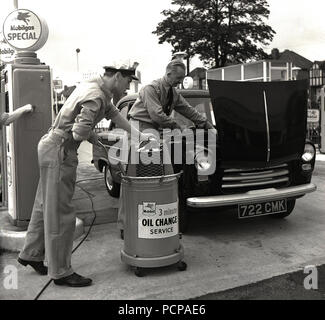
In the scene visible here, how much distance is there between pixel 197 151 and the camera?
14.9 feet

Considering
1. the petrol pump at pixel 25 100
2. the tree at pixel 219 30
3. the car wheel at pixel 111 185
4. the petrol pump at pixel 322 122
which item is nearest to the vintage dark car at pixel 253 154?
the petrol pump at pixel 25 100

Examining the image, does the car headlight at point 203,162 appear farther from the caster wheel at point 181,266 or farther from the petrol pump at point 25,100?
the petrol pump at point 25,100

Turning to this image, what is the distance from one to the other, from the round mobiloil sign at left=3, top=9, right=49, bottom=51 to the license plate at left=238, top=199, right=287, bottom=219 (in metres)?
2.85

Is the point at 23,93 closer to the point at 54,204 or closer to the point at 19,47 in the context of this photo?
the point at 19,47

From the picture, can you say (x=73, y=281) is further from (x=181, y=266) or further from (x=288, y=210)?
(x=288, y=210)

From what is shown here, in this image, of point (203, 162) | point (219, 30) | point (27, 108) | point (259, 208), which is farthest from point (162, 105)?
point (219, 30)

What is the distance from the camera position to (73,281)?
3590mm

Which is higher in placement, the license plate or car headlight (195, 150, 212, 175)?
car headlight (195, 150, 212, 175)

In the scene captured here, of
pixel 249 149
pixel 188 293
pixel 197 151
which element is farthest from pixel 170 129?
pixel 188 293

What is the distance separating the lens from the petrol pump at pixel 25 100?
461 centimetres

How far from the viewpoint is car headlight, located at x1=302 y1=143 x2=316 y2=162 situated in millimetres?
5096

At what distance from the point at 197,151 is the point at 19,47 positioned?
2.25m

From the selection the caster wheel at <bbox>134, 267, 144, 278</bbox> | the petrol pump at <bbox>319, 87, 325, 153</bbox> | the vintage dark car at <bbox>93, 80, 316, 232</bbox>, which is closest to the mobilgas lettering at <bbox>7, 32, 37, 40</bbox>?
the vintage dark car at <bbox>93, 80, 316, 232</bbox>

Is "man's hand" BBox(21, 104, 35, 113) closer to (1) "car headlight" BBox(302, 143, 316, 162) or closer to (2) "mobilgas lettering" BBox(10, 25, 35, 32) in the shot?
(2) "mobilgas lettering" BBox(10, 25, 35, 32)
